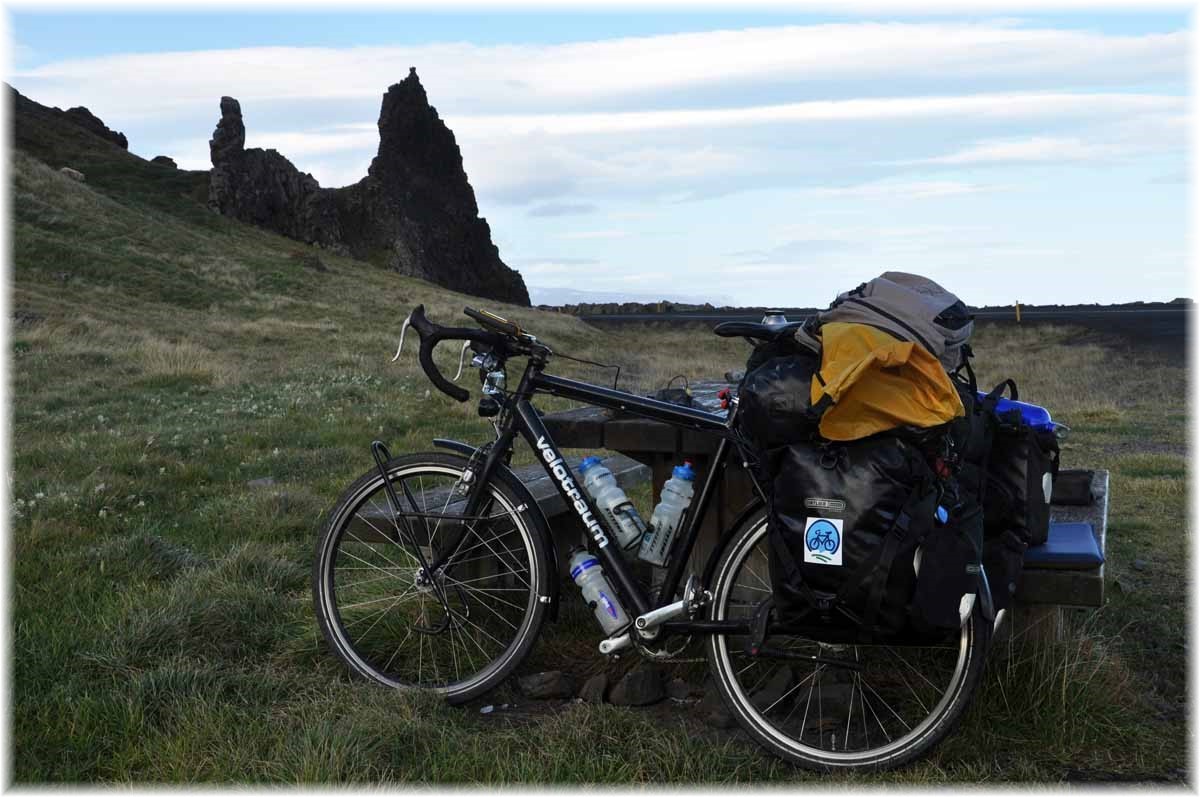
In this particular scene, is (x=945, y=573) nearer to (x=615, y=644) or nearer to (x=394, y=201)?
(x=615, y=644)

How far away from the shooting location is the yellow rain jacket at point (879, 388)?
361 centimetres

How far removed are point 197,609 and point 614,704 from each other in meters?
2.00

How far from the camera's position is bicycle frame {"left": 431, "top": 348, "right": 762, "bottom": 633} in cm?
431

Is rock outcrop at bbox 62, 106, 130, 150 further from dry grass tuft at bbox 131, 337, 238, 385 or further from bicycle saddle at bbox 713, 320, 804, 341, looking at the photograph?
bicycle saddle at bbox 713, 320, 804, 341

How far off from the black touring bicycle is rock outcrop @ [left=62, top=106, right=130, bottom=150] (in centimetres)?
10706

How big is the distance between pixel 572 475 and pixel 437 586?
80 centimetres

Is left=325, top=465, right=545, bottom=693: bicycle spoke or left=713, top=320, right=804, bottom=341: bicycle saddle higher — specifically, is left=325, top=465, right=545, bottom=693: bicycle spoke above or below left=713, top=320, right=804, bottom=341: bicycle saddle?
below

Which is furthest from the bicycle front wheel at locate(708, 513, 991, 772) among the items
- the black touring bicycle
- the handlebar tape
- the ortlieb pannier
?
the handlebar tape

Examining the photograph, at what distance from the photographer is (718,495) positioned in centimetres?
511

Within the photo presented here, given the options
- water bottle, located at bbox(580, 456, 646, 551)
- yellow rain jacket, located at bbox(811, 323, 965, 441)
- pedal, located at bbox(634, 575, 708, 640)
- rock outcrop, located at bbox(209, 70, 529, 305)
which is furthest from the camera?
rock outcrop, located at bbox(209, 70, 529, 305)

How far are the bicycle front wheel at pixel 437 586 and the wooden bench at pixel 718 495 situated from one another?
1.61 feet

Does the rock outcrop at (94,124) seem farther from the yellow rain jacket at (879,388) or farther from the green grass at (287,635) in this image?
the yellow rain jacket at (879,388)

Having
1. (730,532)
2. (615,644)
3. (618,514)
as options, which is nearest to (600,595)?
(615,644)

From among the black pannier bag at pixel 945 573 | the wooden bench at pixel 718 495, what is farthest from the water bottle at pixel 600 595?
the black pannier bag at pixel 945 573
